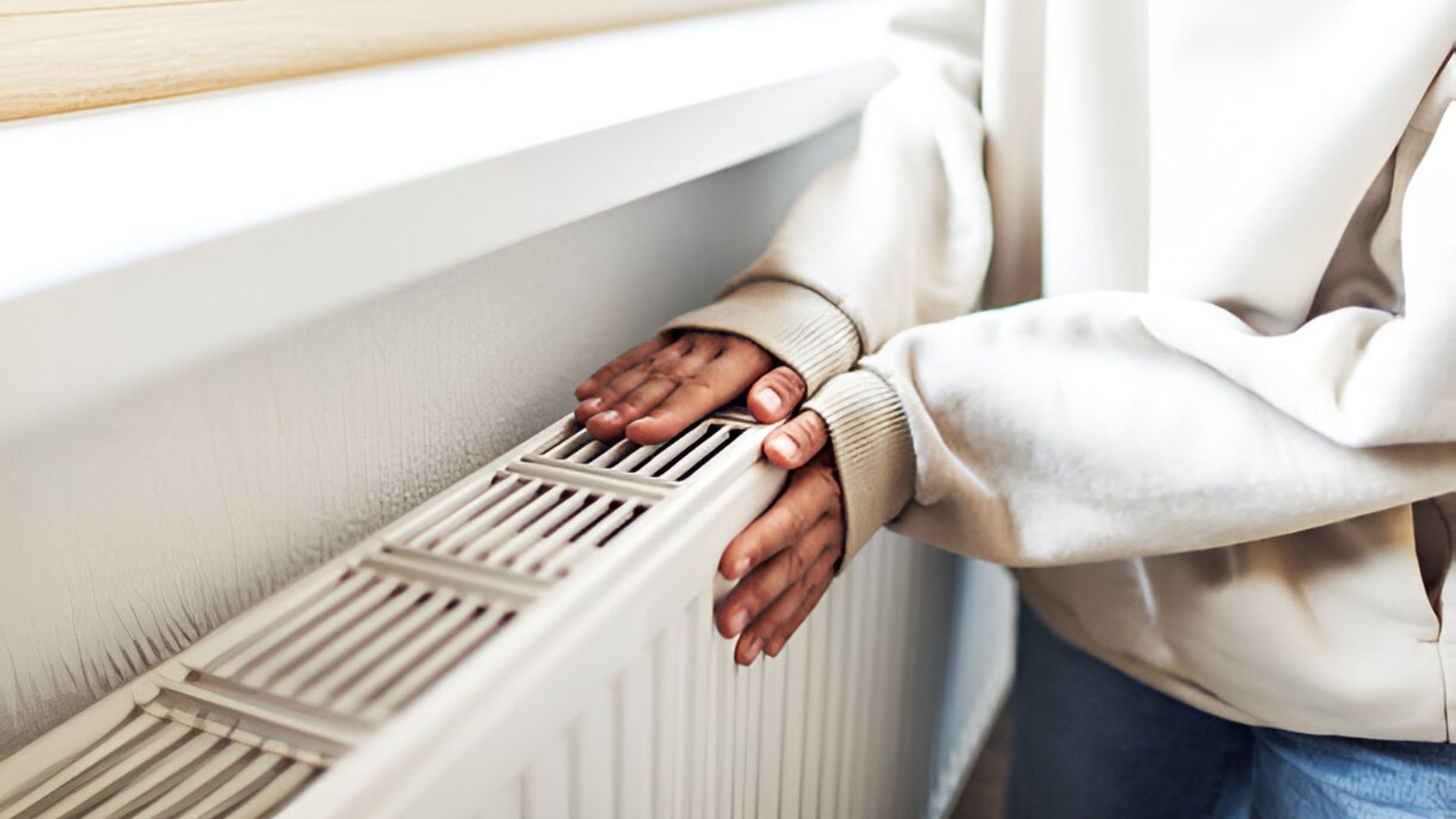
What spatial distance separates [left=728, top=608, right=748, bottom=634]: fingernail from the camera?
1.62ft

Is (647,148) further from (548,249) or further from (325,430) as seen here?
(325,430)

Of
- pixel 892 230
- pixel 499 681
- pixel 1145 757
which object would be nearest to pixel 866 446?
pixel 892 230

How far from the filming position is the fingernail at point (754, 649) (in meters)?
0.52

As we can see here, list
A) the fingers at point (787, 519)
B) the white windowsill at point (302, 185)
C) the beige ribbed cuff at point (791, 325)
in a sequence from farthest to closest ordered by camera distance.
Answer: the beige ribbed cuff at point (791, 325), the fingers at point (787, 519), the white windowsill at point (302, 185)

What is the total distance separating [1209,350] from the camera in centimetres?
60

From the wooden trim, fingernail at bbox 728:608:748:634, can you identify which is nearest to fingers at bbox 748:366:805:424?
fingernail at bbox 728:608:748:634

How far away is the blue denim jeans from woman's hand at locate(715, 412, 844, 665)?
35 centimetres

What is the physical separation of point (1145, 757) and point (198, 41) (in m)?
0.76

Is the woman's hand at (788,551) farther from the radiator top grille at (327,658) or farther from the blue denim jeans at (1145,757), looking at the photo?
the blue denim jeans at (1145,757)

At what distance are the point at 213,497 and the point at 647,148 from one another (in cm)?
25

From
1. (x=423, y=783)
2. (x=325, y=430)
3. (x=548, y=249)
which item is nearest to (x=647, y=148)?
(x=548, y=249)

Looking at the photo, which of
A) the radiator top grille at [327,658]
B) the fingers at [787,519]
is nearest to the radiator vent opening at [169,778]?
the radiator top grille at [327,658]

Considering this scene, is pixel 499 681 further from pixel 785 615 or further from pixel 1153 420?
pixel 1153 420

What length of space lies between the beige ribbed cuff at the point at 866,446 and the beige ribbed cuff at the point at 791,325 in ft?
0.05
